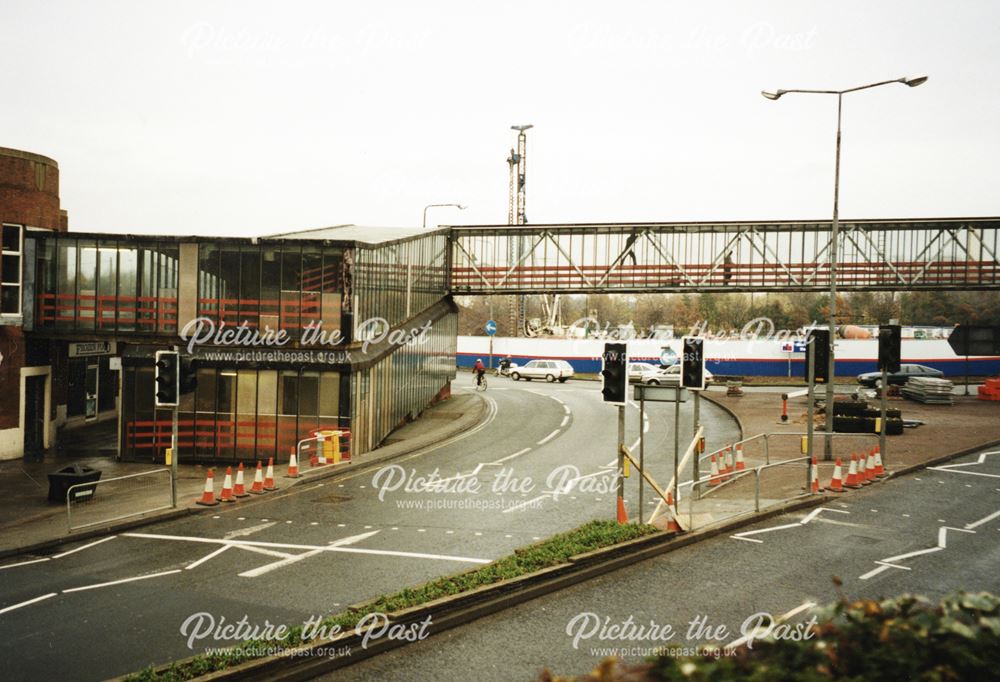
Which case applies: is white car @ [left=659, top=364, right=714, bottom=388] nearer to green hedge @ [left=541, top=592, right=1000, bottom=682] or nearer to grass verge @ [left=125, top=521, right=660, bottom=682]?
grass verge @ [left=125, top=521, right=660, bottom=682]

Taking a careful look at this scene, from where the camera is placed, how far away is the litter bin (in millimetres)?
18188

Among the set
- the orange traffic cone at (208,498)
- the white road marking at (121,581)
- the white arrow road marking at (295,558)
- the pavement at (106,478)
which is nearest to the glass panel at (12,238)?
the pavement at (106,478)

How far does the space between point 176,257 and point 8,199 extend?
18.1 feet

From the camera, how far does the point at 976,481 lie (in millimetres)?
20234

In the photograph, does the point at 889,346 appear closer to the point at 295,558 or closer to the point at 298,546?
the point at 298,546

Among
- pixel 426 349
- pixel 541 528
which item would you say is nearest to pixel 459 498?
pixel 541 528

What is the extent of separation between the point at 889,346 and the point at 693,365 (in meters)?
8.24

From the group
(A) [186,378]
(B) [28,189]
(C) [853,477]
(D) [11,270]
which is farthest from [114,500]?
(C) [853,477]

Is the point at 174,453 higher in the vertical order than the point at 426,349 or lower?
lower

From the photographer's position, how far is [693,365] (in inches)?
607

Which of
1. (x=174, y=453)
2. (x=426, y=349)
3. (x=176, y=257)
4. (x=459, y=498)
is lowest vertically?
(x=459, y=498)

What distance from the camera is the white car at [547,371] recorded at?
54.2 m

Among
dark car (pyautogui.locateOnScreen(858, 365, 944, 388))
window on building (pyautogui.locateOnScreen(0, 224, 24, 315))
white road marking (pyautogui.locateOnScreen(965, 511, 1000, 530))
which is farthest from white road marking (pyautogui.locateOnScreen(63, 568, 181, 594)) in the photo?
dark car (pyautogui.locateOnScreen(858, 365, 944, 388))

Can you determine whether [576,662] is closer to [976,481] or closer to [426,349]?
[976,481]
